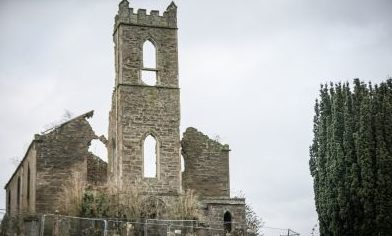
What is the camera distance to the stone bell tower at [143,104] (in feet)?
125

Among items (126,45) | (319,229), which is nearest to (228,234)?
(319,229)

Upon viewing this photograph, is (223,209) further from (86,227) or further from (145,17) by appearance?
(145,17)

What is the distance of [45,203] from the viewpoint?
3756 cm

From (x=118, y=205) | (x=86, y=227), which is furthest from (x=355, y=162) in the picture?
(x=86, y=227)

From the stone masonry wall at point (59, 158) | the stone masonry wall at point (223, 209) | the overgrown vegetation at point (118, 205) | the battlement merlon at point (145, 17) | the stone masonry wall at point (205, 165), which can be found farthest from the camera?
the stone masonry wall at point (205, 165)

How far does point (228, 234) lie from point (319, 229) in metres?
5.20

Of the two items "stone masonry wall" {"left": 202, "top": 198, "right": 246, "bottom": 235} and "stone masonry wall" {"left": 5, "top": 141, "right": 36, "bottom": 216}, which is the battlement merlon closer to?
"stone masonry wall" {"left": 5, "top": 141, "right": 36, "bottom": 216}

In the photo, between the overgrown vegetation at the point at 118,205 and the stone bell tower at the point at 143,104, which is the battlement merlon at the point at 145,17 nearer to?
the stone bell tower at the point at 143,104

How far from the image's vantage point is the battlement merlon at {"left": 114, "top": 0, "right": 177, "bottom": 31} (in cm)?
3984

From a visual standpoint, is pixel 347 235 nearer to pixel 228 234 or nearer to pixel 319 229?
pixel 319 229

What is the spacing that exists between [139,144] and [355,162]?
1077 cm

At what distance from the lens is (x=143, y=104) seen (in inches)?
1538

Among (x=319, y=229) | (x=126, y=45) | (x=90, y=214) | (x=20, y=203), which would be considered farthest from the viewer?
(x=20, y=203)

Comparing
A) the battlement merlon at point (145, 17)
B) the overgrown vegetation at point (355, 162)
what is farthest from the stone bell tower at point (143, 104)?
the overgrown vegetation at point (355, 162)
